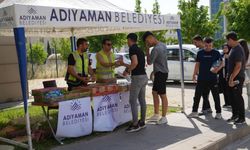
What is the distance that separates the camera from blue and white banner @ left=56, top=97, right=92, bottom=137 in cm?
719

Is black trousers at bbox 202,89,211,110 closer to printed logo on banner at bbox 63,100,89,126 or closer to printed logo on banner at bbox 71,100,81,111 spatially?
printed logo on banner at bbox 63,100,89,126

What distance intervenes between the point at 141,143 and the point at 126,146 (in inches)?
12.5

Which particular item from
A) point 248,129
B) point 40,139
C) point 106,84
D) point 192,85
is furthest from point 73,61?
point 192,85

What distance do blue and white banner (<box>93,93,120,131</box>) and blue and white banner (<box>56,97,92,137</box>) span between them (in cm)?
20

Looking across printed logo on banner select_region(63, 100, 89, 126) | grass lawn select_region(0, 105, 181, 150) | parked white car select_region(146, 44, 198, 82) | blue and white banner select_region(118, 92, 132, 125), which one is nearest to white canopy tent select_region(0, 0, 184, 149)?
grass lawn select_region(0, 105, 181, 150)

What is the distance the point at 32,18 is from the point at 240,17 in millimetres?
21798

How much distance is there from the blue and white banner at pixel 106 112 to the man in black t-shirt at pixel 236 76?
243 centimetres

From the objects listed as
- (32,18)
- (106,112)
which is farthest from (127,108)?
(32,18)

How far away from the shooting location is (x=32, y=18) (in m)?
6.24

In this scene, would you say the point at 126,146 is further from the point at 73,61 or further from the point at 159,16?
the point at 159,16

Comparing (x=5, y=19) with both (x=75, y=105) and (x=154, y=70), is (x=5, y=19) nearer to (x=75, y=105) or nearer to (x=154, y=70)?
(x=75, y=105)

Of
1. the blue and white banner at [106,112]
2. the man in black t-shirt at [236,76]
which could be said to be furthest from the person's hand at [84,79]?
the man in black t-shirt at [236,76]

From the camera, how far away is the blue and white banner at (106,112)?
789cm

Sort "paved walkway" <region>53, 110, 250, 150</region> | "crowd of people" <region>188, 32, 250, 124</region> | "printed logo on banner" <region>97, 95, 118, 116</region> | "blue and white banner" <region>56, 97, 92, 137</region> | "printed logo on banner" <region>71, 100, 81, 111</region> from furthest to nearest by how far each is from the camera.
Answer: "crowd of people" <region>188, 32, 250, 124</region> < "printed logo on banner" <region>97, 95, 118, 116</region> < "printed logo on banner" <region>71, 100, 81, 111</region> < "blue and white banner" <region>56, 97, 92, 137</region> < "paved walkway" <region>53, 110, 250, 150</region>
